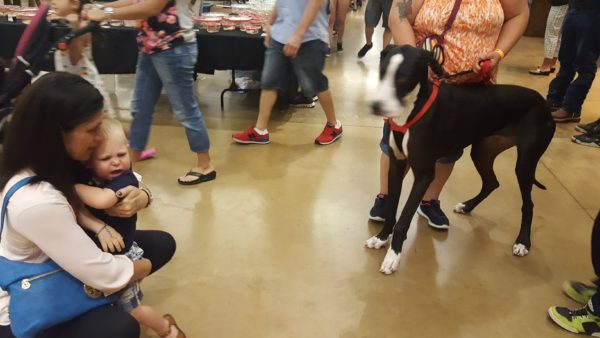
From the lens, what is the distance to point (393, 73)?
1922mm

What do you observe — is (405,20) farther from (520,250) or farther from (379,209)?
(520,250)

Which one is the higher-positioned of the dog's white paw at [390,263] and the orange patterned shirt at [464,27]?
the orange patterned shirt at [464,27]

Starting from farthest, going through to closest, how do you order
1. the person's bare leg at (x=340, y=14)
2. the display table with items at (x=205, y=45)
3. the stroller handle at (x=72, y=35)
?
the person's bare leg at (x=340, y=14), the display table with items at (x=205, y=45), the stroller handle at (x=72, y=35)

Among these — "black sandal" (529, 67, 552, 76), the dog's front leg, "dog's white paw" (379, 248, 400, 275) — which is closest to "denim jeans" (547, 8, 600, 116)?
"black sandal" (529, 67, 552, 76)

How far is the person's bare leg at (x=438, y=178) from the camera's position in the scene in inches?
103

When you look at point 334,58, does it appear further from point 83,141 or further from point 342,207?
point 83,141

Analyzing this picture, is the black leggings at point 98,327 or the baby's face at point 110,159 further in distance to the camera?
the baby's face at point 110,159

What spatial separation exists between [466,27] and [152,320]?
174cm

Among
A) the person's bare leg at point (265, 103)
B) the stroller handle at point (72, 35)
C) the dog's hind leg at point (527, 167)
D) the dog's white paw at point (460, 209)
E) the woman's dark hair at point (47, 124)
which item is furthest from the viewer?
the person's bare leg at point (265, 103)

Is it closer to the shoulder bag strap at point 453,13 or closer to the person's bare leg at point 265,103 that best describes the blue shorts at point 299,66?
the person's bare leg at point 265,103

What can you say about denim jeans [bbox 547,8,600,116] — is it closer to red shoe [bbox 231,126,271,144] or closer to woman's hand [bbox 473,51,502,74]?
woman's hand [bbox 473,51,502,74]

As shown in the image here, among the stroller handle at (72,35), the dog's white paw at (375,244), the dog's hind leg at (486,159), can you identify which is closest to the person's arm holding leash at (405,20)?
the dog's hind leg at (486,159)

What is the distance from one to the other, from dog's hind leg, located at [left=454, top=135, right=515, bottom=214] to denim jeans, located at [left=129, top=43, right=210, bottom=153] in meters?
1.59

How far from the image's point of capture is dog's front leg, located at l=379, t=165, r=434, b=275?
2203mm
